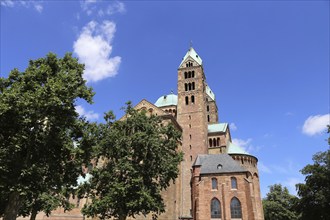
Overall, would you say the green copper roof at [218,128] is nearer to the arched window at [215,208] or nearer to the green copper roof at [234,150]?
the green copper roof at [234,150]

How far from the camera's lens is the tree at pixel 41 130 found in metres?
17.3

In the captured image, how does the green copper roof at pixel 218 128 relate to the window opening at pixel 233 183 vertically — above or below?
above

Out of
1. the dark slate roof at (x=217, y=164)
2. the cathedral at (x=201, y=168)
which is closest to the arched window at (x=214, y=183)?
the cathedral at (x=201, y=168)

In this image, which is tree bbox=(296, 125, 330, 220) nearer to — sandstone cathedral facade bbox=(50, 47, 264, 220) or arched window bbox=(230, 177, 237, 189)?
sandstone cathedral facade bbox=(50, 47, 264, 220)

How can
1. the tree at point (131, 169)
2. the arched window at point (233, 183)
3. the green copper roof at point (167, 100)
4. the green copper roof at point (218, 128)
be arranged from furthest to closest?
the green copper roof at point (167, 100) < the green copper roof at point (218, 128) < the arched window at point (233, 183) < the tree at point (131, 169)

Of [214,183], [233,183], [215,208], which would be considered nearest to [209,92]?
[214,183]

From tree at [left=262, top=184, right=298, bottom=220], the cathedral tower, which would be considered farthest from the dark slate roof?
tree at [left=262, top=184, right=298, bottom=220]

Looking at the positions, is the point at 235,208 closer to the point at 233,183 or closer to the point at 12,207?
the point at 233,183

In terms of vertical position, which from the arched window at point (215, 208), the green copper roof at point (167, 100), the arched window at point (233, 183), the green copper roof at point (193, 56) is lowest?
the arched window at point (215, 208)

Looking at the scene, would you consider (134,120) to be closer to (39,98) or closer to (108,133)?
(108,133)

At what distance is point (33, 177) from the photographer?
59.1 feet

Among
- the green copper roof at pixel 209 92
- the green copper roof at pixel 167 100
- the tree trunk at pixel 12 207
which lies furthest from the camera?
the green copper roof at pixel 209 92

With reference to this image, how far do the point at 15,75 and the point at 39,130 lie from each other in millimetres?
4597

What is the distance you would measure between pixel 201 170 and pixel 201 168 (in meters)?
0.42
